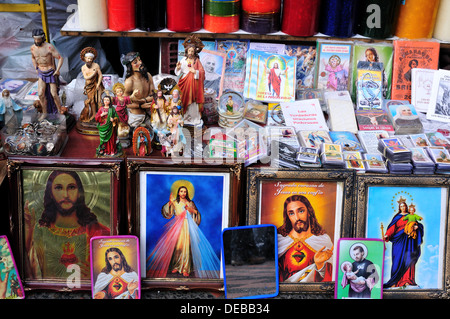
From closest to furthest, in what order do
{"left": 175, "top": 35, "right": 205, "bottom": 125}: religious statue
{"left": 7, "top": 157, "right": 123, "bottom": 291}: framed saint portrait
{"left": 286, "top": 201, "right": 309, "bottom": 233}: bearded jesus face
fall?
{"left": 7, "top": 157, "right": 123, "bottom": 291}: framed saint portrait → {"left": 286, "top": 201, "right": 309, "bottom": 233}: bearded jesus face → {"left": 175, "top": 35, "right": 205, "bottom": 125}: religious statue

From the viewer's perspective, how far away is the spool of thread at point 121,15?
369cm

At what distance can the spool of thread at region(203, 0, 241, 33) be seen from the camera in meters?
3.69

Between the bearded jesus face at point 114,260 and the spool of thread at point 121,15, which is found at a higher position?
the spool of thread at point 121,15

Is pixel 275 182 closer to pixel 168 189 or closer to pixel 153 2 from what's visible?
pixel 168 189

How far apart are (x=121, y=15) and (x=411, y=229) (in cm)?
209

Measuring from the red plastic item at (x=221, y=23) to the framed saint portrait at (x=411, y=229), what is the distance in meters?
1.29

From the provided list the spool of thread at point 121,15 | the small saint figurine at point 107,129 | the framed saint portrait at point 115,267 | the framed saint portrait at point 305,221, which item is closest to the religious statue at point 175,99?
the small saint figurine at point 107,129

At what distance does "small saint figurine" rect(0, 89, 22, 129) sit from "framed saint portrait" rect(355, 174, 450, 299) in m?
1.90

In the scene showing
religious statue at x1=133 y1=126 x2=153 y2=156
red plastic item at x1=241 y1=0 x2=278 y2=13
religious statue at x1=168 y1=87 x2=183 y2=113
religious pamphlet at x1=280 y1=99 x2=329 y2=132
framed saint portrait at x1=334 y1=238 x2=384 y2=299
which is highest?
red plastic item at x1=241 y1=0 x2=278 y2=13

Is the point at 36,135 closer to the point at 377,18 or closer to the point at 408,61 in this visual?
the point at 377,18

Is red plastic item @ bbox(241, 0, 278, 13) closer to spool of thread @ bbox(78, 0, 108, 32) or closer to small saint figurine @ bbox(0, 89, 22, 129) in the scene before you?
spool of thread @ bbox(78, 0, 108, 32)

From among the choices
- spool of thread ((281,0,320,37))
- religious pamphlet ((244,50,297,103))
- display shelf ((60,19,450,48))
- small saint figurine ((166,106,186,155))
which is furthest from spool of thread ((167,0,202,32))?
small saint figurine ((166,106,186,155))

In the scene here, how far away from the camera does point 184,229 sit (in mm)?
3203

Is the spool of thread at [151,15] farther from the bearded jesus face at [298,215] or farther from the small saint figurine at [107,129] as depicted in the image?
the bearded jesus face at [298,215]
